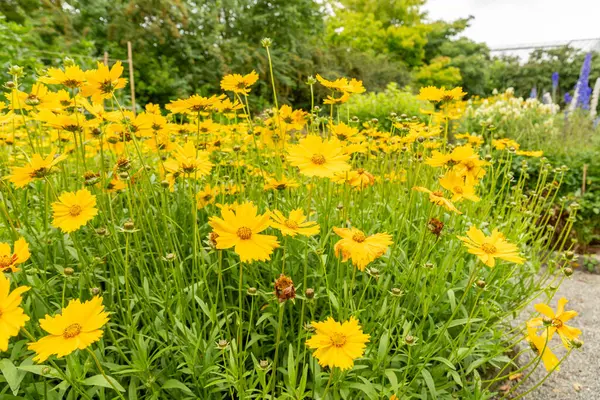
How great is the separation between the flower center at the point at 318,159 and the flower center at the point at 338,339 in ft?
1.30

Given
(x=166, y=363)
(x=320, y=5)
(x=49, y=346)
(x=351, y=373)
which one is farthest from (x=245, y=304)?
(x=320, y=5)

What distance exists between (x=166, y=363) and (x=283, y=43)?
951 cm

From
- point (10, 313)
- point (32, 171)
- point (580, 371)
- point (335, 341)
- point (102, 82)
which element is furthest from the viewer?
point (580, 371)

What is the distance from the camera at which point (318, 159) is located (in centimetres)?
97

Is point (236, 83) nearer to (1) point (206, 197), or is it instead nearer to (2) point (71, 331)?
(1) point (206, 197)

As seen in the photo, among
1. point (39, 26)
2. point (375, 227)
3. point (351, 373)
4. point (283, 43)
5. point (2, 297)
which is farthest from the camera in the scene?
point (283, 43)

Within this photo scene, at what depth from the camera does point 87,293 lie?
1.17 m

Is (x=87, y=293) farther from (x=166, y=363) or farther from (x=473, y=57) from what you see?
(x=473, y=57)

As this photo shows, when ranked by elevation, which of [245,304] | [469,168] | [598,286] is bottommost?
[598,286]

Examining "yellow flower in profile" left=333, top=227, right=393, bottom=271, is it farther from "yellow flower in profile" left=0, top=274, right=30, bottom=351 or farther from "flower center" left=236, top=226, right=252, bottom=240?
"yellow flower in profile" left=0, top=274, right=30, bottom=351

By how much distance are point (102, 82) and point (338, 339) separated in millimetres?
838

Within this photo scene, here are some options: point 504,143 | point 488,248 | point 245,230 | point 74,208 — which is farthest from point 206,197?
point 504,143

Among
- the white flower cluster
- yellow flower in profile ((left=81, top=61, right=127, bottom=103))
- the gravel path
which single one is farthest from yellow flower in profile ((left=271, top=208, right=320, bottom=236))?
the white flower cluster

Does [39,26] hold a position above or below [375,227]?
above
